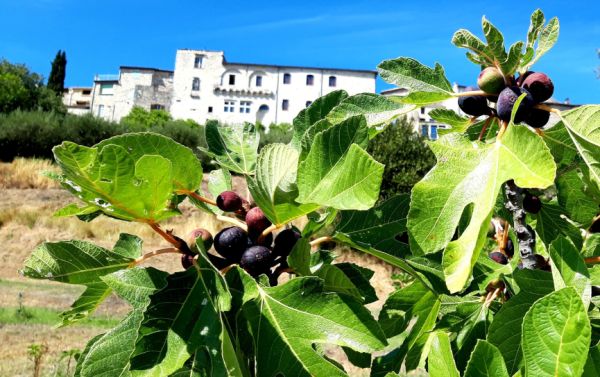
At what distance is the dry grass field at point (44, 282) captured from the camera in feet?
16.0

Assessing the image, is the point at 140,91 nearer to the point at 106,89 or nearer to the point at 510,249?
the point at 106,89

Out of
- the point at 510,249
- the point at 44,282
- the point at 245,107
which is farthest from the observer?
the point at 245,107

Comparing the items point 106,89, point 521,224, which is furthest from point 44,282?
point 106,89

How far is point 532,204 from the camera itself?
111 centimetres

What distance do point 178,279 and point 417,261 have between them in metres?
0.47

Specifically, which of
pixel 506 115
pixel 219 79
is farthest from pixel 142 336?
pixel 219 79

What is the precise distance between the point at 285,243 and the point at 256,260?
9cm

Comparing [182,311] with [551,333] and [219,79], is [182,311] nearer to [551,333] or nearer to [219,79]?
Result: [551,333]

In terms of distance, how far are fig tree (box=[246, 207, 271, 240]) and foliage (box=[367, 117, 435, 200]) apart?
1344cm

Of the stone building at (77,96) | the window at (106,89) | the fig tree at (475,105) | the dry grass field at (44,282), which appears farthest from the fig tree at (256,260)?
the stone building at (77,96)

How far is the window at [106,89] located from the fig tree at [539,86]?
2013 inches

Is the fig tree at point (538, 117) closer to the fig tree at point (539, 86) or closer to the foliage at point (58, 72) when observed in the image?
the fig tree at point (539, 86)

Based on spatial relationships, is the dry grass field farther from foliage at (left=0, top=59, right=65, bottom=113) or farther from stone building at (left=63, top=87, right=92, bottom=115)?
stone building at (left=63, top=87, right=92, bottom=115)

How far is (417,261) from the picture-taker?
35.2 inches
